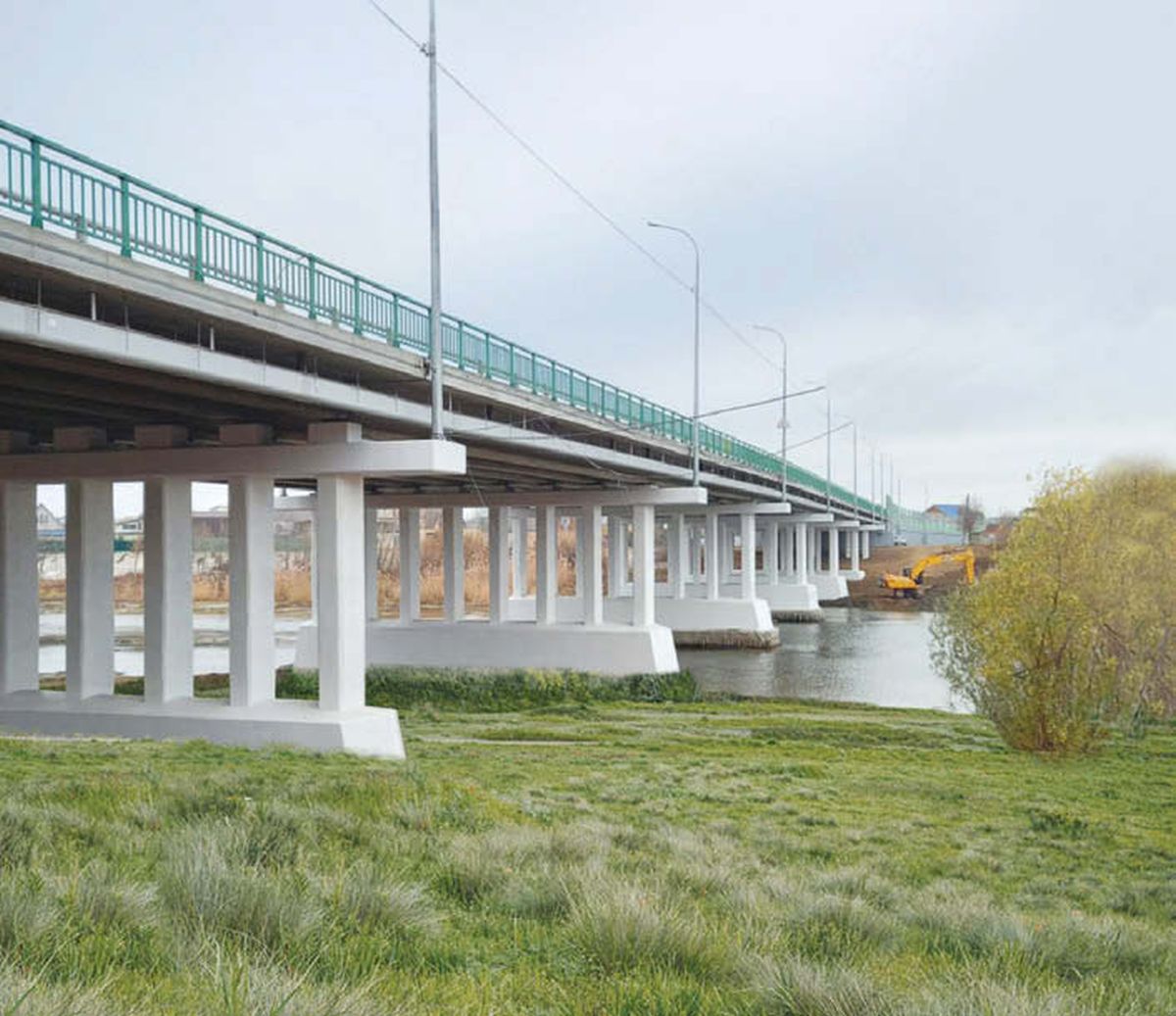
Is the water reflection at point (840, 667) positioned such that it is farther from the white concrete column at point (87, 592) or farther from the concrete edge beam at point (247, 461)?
the white concrete column at point (87, 592)

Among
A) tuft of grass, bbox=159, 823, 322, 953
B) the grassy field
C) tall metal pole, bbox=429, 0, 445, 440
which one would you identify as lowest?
the grassy field

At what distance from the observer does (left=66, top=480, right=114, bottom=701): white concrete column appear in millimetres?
23641

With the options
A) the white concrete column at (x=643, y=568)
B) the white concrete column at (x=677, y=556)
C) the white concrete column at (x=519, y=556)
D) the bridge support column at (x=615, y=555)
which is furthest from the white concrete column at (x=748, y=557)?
the white concrete column at (x=643, y=568)

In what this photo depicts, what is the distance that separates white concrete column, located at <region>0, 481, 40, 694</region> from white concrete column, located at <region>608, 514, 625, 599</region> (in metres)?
52.3

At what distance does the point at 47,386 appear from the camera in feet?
59.4

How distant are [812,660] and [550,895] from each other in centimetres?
4468

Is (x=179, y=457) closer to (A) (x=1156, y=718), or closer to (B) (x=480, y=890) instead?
(B) (x=480, y=890)

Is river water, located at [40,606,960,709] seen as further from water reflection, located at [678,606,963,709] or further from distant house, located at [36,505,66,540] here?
distant house, located at [36,505,66,540]

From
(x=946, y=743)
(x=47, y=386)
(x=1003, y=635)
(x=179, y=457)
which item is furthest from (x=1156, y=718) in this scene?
(x=47, y=386)

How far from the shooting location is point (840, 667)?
46938 millimetres

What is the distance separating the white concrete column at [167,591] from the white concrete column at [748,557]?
1699 inches

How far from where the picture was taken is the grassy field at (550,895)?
4984 mm

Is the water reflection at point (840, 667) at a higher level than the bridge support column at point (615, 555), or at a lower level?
lower

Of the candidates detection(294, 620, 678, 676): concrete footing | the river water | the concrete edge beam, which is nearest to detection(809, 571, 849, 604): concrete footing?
the river water
